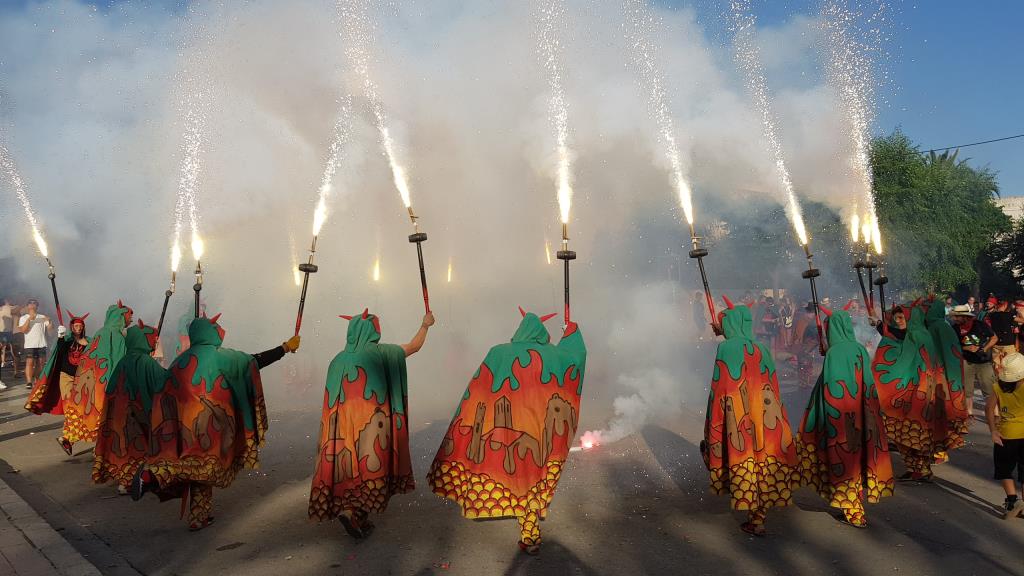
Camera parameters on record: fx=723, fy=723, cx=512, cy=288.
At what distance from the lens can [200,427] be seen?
576 centimetres

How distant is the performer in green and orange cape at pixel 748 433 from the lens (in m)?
5.46

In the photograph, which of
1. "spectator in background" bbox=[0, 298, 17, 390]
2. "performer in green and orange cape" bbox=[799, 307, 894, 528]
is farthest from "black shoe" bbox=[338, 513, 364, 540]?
"spectator in background" bbox=[0, 298, 17, 390]

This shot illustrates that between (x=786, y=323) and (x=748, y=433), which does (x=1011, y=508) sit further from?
(x=786, y=323)

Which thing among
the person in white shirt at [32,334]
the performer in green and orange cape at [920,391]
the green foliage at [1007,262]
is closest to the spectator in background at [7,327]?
the person in white shirt at [32,334]

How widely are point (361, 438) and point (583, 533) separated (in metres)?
1.84

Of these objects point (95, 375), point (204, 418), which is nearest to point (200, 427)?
point (204, 418)

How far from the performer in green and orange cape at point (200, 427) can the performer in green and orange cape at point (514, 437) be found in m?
1.87

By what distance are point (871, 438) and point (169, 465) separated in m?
5.47

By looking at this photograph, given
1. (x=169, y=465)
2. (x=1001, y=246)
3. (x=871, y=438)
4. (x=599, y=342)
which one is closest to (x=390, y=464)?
(x=169, y=465)

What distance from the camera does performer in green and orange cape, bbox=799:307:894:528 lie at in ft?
18.4

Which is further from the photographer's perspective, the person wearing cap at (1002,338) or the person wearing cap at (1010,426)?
the person wearing cap at (1002,338)

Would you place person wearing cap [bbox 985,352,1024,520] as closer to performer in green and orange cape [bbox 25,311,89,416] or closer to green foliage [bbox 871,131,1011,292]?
performer in green and orange cape [bbox 25,311,89,416]

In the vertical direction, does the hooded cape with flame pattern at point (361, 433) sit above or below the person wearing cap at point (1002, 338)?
below

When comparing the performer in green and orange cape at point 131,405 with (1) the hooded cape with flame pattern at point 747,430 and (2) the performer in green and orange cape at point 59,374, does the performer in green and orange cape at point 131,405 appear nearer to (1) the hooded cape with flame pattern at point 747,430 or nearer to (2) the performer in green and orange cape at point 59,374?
(2) the performer in green and orange cape at point 59,374
